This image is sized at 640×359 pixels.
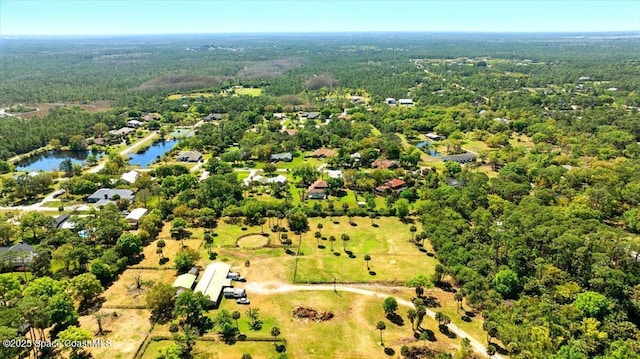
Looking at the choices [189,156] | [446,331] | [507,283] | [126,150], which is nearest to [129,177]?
[189,156]

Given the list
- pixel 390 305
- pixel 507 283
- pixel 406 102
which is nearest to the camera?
pixel 390 305

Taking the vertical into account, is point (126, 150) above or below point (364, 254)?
above

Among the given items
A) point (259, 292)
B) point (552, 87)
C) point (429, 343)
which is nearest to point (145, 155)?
point (259, 292)

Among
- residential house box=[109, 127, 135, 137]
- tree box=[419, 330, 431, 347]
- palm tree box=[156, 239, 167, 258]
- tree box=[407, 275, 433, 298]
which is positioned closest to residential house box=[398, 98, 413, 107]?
residential house box=[109, 127, 135, 137]

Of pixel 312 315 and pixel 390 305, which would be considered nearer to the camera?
pixel 390 305

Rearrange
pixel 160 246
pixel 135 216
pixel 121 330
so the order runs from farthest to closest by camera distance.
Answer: pixel 135 216 < pixel 160 246 < pixel 121 330

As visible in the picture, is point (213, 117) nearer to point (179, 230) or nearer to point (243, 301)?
point (179, 230)

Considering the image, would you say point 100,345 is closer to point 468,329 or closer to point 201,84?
point 468,329

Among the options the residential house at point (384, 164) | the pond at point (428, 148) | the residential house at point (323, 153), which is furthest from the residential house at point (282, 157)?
the pond at point (428, 148)

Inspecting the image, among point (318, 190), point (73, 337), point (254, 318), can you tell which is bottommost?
point (254, 318)
